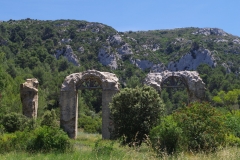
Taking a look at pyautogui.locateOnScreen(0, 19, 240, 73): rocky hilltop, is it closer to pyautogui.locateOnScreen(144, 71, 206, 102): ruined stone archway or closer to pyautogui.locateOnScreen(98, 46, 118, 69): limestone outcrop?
pyautogui.locateOnScreen(98, 46, 118, 69): limestone outcrop

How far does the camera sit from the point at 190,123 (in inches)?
518

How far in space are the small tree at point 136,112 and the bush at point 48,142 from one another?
388cm

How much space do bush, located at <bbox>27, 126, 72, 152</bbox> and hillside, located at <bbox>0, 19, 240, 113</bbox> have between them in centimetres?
3469

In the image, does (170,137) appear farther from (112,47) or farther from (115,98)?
(112,47)

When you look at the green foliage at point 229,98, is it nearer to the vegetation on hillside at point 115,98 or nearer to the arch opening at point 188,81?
the vegetation on hillside at point 115,98

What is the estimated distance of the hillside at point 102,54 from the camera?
57.9 metres

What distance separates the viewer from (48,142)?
12773mm

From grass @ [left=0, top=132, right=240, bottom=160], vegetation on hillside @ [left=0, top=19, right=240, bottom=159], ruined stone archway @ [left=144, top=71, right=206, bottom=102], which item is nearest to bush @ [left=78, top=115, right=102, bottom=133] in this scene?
vegetation on hillside @ [left=0, top=19, right=240, bottom=159]

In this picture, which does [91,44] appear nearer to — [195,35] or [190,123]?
[195,35]

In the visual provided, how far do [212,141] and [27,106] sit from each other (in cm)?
1496

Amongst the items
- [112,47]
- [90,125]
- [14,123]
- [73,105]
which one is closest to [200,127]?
[73,105]

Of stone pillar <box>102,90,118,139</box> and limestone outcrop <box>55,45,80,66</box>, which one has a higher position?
limestone outcrop <box>55,45,80,66</box>

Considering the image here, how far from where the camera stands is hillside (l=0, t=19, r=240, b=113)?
57906mm

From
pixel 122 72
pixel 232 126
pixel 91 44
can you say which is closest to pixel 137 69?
pixel 122 72
